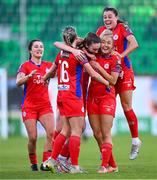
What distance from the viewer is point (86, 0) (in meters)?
32.8

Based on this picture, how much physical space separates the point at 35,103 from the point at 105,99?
1.58m

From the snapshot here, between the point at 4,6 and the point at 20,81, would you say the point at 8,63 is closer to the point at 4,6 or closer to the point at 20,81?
the point at 4,6

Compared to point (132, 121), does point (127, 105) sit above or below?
above

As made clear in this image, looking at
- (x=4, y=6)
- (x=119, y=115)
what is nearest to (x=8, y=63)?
(x=4, y=6)

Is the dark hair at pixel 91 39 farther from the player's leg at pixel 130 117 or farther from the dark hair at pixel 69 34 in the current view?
the player's leg at pixel 130 117

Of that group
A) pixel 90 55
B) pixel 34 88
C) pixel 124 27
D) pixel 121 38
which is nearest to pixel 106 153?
pixel 90 55

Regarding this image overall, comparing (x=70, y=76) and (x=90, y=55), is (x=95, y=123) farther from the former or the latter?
(x=90, y=55)

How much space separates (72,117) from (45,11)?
68.0ft

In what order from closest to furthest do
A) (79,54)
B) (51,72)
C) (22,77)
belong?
(79,54) → (51,72) → (22,77)

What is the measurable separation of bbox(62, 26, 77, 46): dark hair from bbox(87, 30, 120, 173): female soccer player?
46 centimetres

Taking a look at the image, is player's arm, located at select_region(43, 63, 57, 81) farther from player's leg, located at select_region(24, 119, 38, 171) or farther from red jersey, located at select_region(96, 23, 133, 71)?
red jersey, located at select_region(96, 23, 133, 71)

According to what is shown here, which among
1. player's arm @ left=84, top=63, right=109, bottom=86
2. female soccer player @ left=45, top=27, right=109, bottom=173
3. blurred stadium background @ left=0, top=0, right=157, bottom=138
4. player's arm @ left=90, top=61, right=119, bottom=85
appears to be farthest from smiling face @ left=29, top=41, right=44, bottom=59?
blurred stadium background @ left=0, top=0, right=157, bottom=138

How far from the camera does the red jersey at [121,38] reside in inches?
536

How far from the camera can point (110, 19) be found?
1346 centimetres
